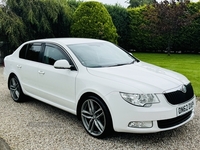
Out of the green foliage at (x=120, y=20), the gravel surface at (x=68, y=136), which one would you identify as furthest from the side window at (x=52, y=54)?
the green foliage at (x=120, y=20)

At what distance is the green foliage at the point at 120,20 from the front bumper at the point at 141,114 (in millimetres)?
14433

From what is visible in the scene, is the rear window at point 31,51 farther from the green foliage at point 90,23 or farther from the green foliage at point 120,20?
the green foliage at point 120,20

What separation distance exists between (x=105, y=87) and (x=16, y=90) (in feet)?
9.69

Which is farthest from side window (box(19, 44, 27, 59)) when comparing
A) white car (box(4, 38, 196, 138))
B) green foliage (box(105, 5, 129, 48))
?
green foliage (box(105, 5, 129, 48))

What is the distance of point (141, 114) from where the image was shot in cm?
343

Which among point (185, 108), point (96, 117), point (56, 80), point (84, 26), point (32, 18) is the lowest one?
point (96, 117)

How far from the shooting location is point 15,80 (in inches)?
233

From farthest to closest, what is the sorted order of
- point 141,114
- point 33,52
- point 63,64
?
point 33,52 → point 63,64 → point 141,114

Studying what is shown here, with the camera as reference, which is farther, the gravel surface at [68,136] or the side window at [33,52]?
the side window at [33,52]

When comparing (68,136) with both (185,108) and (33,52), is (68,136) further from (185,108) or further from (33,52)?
(33,52)

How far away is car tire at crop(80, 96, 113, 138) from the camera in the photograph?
3.71 meters

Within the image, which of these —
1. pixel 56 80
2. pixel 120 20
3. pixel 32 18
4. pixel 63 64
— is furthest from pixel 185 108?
pixel 120 20

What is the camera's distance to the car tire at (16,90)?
19.0 ft

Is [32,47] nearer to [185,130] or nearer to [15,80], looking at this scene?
[15,80]
